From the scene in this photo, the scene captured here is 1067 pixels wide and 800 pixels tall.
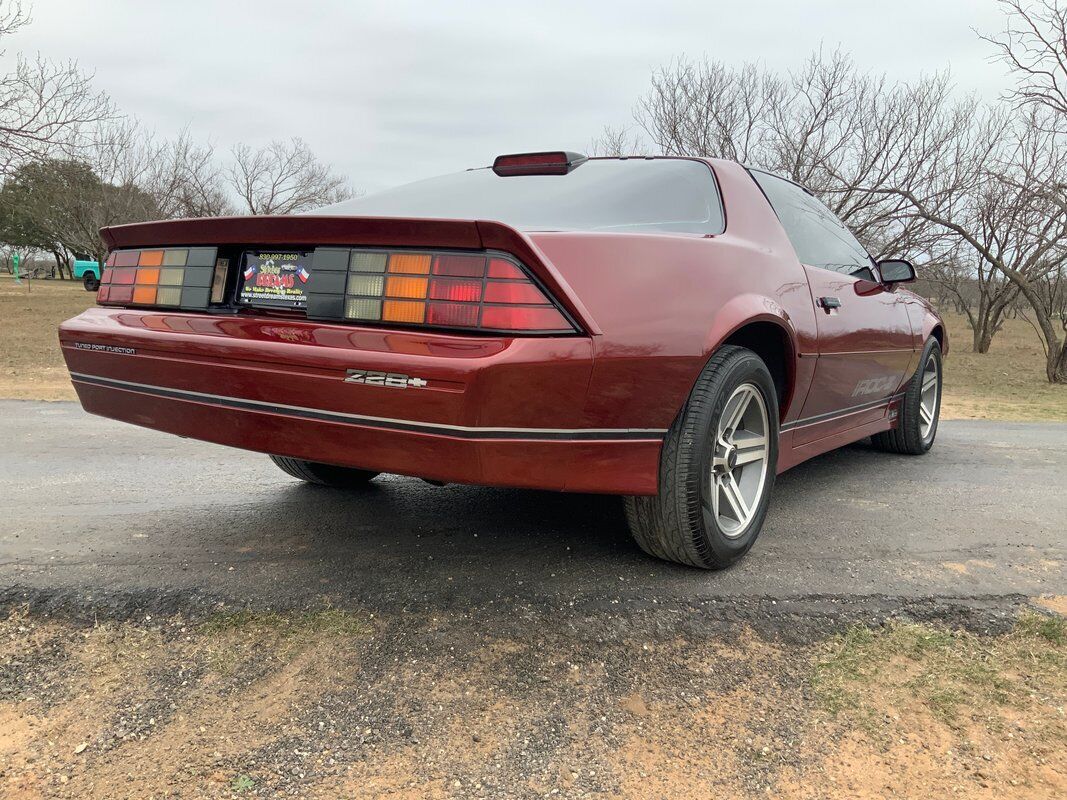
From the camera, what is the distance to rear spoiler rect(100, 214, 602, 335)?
1984 millimetres

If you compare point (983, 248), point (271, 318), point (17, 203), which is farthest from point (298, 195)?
point (271, 318)

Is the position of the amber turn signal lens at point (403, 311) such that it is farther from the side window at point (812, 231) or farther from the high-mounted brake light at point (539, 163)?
the side window at point (812, 231)

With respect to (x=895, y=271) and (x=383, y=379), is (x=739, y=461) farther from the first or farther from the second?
(x=895, y=271)

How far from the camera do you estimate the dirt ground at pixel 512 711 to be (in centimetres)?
156

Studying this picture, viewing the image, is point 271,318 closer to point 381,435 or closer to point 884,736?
point 381,435

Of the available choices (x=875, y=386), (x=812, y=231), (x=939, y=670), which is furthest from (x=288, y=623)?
(x=875, y=386)

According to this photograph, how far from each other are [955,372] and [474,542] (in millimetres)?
17715

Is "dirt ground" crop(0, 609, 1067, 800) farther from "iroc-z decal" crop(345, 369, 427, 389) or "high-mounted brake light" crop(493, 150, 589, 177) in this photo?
"high-mounted brake light" crop(493, 150, 589, 177)

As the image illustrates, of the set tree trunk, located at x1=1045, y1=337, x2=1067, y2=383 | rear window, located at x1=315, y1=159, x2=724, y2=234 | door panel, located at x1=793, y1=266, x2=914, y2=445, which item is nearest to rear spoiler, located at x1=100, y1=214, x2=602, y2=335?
rear window, located at x1=315, y1=159, x2=724, y2=234

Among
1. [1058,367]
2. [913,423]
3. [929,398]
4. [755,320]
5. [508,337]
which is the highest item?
[755,320]

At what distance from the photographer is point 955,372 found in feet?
57.7

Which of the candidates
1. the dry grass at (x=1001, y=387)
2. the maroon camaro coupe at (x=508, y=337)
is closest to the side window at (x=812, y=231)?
the maroon camaro coupe at (x=508, y=337)

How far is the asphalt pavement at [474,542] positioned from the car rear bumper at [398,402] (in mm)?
475

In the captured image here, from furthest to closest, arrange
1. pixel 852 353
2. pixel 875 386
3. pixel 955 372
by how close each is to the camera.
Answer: pixel 955 372 < pixel 875 386 < pixel 852 353
